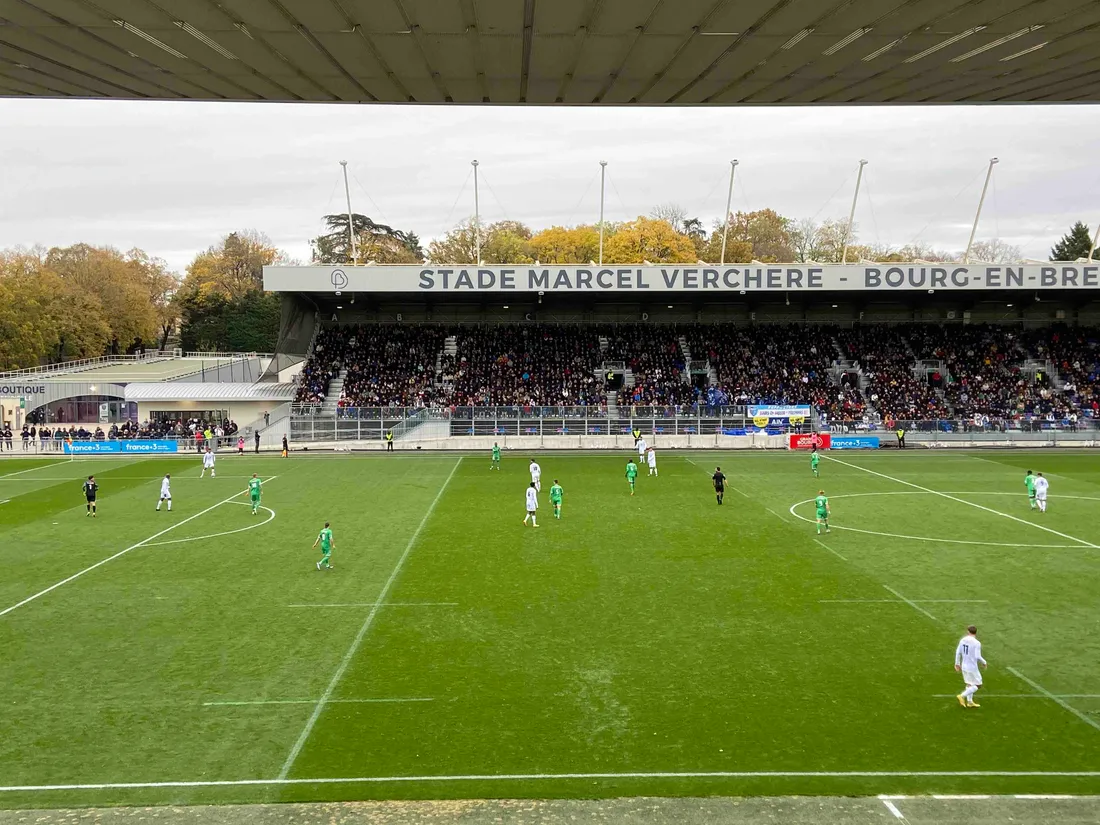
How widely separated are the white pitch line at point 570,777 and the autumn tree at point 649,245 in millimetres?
83247

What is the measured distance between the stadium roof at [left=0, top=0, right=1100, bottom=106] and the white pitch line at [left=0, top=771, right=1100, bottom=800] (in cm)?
844

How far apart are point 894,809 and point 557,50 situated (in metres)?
9.50

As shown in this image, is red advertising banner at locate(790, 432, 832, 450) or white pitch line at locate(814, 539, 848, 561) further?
red advertising banner at locate(790, 432, 832, 450)

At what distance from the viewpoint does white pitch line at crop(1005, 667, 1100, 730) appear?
1291 centimetres

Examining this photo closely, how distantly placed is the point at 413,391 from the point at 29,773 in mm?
48010

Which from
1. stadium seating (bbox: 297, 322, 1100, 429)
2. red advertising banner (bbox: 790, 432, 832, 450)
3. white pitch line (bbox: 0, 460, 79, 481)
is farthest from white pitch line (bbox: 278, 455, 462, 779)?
stadium seating (bbox: 297, 322, 1100, 429)

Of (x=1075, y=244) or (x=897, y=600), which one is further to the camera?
(x=1075, y=244)

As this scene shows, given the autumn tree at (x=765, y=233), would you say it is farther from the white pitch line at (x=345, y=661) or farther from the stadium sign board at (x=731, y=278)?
the white pitch line at (x=345, y=661)

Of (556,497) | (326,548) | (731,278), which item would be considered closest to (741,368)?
(731,278)

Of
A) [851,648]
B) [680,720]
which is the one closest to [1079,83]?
[680,720]

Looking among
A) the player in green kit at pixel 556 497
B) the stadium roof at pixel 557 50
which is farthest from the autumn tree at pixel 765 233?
the stadium roof at pixel 557 50

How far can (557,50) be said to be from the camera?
552 cm

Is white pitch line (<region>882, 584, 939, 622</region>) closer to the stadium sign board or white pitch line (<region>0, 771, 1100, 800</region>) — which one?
white pitch line (<region>0, 771, 1100, 800</region>)

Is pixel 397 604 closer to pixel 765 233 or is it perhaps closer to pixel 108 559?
pixel 108 559
